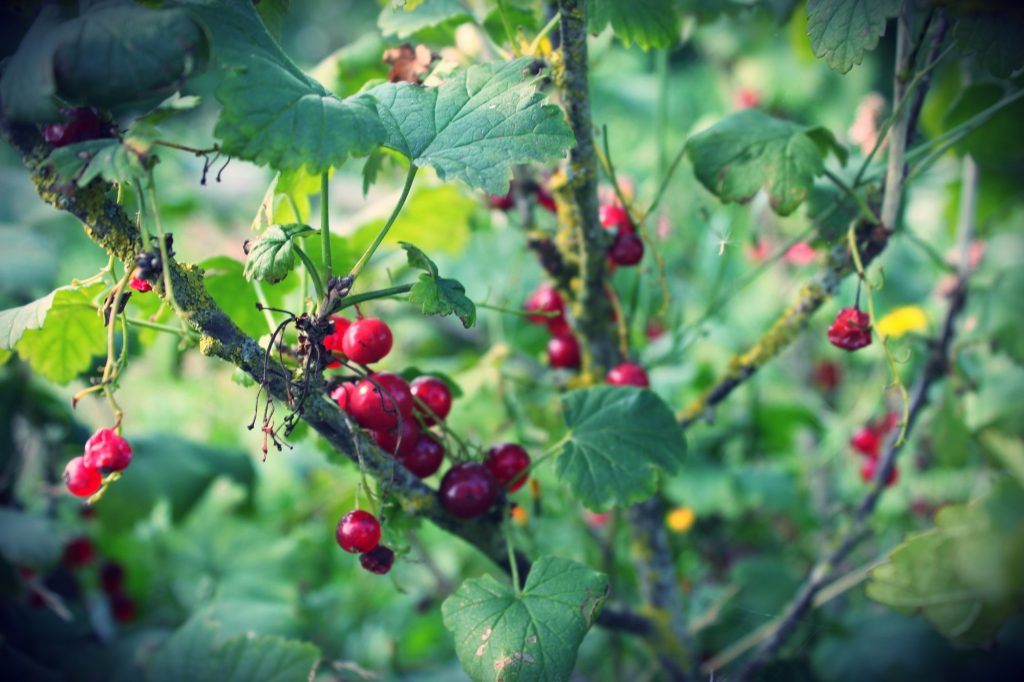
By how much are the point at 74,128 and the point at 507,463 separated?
1.94 ft

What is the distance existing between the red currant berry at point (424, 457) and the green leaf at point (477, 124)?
1.13 ft

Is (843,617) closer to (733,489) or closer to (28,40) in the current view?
(733,489)

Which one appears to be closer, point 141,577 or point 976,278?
point 976,278

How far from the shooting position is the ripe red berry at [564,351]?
1.16 m

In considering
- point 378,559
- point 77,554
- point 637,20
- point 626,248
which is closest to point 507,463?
point 378,559

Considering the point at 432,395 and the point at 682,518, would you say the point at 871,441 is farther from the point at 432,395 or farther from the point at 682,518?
the point at 432,395

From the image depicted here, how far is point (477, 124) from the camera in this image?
74cm

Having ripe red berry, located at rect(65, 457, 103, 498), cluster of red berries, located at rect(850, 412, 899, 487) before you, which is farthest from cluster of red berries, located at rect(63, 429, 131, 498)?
cluster of red berries, located at rect(850, 412, 899, 487)

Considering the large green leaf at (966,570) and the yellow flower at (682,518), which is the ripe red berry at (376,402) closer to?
the large green leaf at (966,570)

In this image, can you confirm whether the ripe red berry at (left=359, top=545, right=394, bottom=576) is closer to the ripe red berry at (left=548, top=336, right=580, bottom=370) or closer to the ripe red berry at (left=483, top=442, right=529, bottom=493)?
the ripe red berry at (left=483, top=442, right=529, bottom=493)

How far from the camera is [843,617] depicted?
5.12ft

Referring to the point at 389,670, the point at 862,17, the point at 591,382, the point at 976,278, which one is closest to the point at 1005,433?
the point at 976,278

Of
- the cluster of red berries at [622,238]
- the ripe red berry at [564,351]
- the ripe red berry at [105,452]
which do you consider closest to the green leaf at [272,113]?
the ripe red berry at [105,452]

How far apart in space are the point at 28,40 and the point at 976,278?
1.85 m
